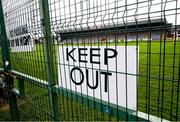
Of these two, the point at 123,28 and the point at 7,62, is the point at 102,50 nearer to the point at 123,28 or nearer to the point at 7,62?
the point at 123,28

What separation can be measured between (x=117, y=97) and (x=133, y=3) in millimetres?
671

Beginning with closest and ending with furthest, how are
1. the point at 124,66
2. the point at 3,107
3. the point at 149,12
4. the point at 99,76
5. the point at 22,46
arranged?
the point at 149,12 → the point at 124,66 → the point at 99,76 → the point at 22,46 → the point at 3,107

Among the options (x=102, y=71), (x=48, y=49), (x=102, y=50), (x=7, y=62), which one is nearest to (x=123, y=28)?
(x=102, y=50)

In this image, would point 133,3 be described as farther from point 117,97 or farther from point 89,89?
point 89,89

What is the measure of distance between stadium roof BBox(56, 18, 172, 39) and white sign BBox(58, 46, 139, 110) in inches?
4.4

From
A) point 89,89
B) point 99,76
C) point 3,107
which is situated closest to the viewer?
point 99,76

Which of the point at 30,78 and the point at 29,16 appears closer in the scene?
the point at 29,16

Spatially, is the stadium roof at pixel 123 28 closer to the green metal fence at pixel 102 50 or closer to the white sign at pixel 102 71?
the green metal fence at pixel 102 50

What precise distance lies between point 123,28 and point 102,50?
0.24 metres

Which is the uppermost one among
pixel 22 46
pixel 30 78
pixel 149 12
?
pixel 149 12

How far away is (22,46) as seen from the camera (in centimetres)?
294

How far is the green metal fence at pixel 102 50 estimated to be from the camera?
50.6 inches

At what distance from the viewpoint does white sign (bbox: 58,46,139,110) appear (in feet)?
4.60

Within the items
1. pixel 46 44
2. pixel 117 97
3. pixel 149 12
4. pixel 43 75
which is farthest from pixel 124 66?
pixel 43 75
